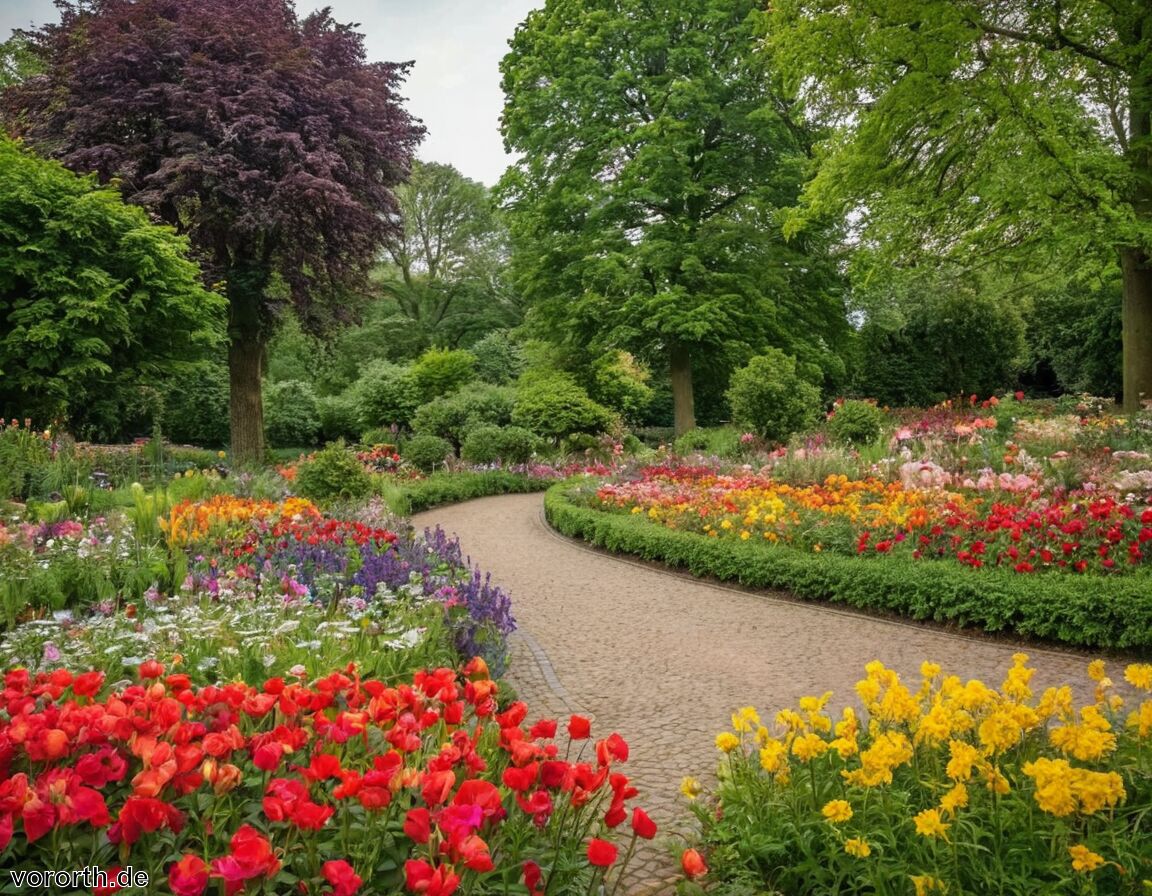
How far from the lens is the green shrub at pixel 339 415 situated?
24.6 m

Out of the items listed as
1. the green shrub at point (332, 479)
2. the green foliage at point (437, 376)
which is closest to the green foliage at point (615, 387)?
the green foliage at point (437, 376)

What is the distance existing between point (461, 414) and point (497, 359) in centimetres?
944

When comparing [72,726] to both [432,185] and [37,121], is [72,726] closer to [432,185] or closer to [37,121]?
[37,121]

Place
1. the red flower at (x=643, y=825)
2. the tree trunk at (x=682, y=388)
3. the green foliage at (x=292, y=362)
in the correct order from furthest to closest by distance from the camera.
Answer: the green foliage at (x=292, y=362), the tree trunk at (x=682, y=388), the red flower at (x=643, y=825)

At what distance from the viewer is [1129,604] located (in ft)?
15.5

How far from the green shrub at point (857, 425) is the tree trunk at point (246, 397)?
11.1 m

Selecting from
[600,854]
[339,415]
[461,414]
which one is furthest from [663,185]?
[600,854]

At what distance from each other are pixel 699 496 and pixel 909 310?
19.0 metres

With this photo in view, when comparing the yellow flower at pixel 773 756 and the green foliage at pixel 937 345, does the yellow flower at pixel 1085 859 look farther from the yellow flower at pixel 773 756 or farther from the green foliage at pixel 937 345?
the green foliage at pixel 937 345

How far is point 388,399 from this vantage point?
21922 millimetres

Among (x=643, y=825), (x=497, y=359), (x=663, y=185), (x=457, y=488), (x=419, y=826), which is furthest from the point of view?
(x=497, y=359)

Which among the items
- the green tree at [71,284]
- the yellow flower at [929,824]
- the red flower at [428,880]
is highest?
the green tree at [71,284]

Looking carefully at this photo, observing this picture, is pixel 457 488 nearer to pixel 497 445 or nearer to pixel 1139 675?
pixel 497 445

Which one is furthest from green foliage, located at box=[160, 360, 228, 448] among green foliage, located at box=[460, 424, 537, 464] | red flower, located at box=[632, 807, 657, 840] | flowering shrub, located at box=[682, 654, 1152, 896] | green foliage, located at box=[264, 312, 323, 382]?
red flower, located at box=[632, 807, 657, 840]
